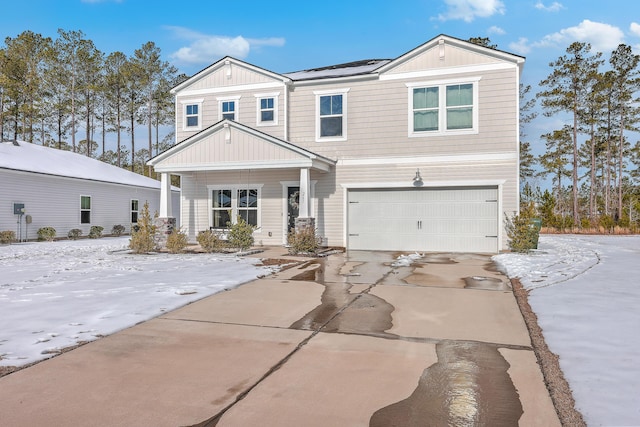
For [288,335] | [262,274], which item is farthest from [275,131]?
[288,335]

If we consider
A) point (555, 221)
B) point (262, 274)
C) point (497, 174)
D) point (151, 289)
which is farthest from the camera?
point (555, 221)

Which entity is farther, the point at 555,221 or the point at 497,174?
the point at 555,221

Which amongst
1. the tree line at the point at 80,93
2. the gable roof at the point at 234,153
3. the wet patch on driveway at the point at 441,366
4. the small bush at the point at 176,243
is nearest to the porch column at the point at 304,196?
the gable roof at the point at 234,153

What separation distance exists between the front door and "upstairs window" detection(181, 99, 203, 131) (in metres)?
4.60

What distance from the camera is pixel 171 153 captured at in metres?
13.9

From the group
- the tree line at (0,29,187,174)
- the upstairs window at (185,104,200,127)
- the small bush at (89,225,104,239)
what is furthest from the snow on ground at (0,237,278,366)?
the tree line at (0,29,187,174)

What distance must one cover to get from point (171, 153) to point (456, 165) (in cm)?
963

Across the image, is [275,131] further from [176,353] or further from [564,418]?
[564,418]

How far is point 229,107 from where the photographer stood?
50.3 ft

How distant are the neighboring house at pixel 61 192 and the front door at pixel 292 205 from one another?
11784mm

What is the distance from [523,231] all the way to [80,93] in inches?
1581

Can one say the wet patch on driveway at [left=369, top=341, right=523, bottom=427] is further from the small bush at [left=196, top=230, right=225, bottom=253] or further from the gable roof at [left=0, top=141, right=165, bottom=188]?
the gable roof at [left=0, top=141, right=165, bottom=188]

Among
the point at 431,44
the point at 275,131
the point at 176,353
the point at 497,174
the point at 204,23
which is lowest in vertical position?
the point at 176,353

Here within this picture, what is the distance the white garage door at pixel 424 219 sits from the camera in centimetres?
1288
